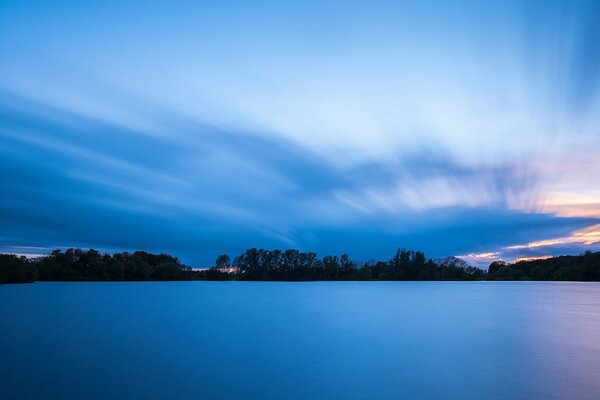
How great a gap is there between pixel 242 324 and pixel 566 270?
147170 millimetres

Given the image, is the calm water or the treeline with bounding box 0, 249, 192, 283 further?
the treeline with bounding box 0, 249, 192, 283

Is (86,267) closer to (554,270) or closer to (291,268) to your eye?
(291,268)

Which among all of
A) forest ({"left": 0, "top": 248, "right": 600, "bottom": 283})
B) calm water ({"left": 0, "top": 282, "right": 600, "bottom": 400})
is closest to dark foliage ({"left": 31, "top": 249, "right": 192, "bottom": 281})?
forest ({"left": 0, "top": 248, "right": 600, "bottom": 283})

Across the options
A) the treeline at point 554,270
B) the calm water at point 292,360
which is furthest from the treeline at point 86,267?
the treeline at point 554,270

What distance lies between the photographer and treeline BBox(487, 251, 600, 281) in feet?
429

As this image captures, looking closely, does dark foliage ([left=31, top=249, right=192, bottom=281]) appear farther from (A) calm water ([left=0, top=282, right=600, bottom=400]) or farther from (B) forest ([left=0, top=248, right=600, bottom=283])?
(A) calm water ([left=0, top=282, right=600, bottom=400])

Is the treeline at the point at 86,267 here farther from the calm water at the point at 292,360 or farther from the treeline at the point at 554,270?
the treeline at the point at 554,270

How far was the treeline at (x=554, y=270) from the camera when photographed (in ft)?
429

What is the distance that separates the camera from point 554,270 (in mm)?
151250

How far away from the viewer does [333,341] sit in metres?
18.6

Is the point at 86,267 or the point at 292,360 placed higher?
the point at 86,267

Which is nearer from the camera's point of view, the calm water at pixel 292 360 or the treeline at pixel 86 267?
the calm water at pixel 292 360

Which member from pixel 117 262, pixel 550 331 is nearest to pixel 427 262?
pixel 117 262

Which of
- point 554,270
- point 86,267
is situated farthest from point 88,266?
point 554,270
